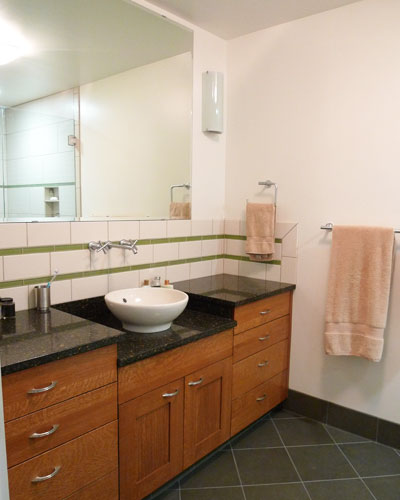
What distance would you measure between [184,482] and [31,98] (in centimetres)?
192

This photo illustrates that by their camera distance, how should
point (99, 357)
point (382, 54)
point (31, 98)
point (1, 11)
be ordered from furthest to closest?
point (382, 54)
point (31, 98)
point (1, 11)
point (99, 357)

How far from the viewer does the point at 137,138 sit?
2.37 meters

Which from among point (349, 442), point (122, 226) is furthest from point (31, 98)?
point (349, 442)

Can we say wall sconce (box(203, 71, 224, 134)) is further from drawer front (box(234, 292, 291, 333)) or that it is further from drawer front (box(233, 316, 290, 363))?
drawer front (box(233, 316, 290, 363))

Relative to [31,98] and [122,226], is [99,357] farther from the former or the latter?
[31,98]

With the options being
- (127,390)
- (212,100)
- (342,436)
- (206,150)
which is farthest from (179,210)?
(342,436)

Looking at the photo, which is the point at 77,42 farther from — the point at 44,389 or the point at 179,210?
the point at 44,389

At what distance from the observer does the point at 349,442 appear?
89.3 inches

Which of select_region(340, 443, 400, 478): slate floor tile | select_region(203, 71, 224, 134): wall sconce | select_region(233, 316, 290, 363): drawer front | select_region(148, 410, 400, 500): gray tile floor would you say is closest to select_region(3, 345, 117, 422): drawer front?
select_region(148, 410, 400, 500): gray tile floor

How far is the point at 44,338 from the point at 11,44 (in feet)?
4.21

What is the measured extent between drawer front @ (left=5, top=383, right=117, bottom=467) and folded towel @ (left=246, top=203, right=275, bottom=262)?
1323 mm

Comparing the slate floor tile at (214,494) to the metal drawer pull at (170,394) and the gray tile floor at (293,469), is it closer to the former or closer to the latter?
the gray tile floor at (293,469)

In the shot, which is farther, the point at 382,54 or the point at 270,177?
the point at 270,177

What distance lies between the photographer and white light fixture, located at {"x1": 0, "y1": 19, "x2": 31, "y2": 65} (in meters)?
1.71
